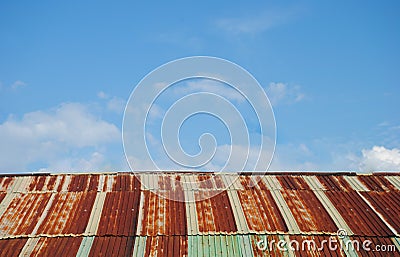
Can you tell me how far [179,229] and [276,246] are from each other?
380 centimetres

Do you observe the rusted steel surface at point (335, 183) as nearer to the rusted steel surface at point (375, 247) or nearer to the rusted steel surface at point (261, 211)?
the rusted steel surface at point (261, 211)

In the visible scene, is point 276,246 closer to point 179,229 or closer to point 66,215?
point 179,229

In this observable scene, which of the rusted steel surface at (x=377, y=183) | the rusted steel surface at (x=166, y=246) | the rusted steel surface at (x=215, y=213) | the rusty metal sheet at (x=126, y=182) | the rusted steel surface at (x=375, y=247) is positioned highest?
the rusty metal sheet at (x=126, y=182)

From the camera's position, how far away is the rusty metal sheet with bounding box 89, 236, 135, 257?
48.1 ft

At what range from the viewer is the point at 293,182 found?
66.6ft

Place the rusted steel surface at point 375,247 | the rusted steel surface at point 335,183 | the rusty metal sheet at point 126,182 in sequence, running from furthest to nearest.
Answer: the rusted steel surface at point 335,183 → the rusty metal sheet at point 126,182 → the rusted steel surface at point 375,247

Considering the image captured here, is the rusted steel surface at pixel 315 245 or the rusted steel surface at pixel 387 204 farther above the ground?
the rusted steel surface at pixel 387 204

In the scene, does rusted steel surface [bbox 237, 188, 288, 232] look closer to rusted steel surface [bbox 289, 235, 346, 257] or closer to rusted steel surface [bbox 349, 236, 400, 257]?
rusted steel surface [bbox 289, 235, 346, 257]

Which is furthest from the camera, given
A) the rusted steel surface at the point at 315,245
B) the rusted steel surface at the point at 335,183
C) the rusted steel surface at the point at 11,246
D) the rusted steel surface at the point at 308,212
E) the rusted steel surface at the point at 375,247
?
the rusted steel surface at the point at 335,183

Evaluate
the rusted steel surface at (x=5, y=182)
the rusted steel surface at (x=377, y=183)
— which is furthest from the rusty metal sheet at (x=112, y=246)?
the rusted steel surface at (x=377, y=183)

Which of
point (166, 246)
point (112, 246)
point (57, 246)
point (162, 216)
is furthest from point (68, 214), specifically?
point (166, 246)

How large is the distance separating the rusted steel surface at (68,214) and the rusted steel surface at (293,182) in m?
9.19

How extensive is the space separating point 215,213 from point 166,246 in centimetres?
292

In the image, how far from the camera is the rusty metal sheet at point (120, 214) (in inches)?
623
